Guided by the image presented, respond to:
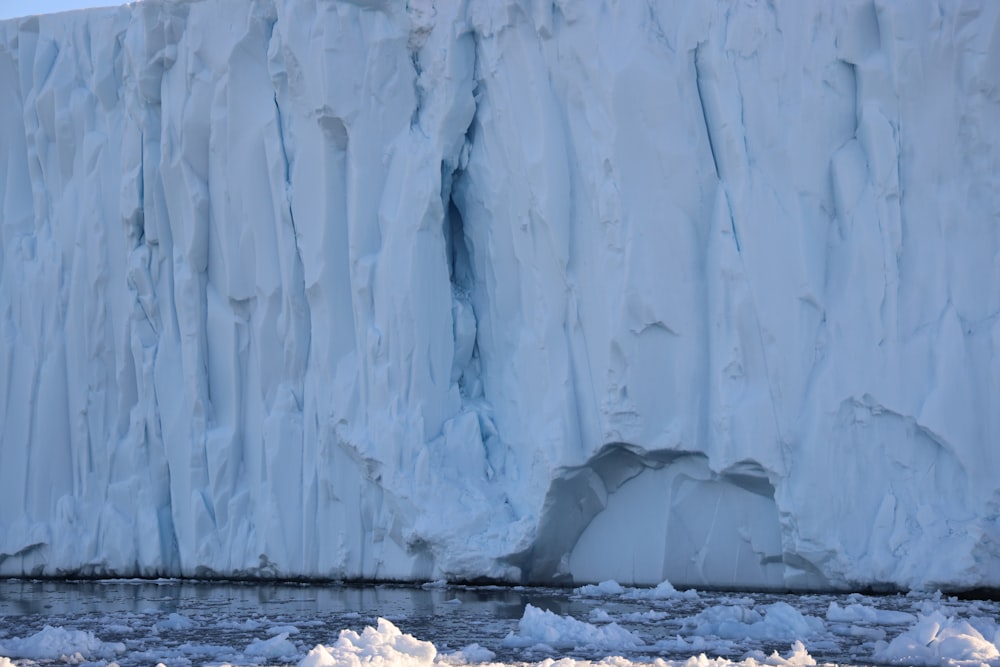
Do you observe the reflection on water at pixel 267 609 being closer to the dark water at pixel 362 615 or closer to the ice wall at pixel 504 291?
the dark water at pixel 362 615

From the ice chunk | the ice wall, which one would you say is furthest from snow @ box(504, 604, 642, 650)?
the ice wall

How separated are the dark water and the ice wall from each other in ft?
2.78

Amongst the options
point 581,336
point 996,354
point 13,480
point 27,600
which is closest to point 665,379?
point 581,336

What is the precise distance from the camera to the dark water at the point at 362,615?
684 centimetres

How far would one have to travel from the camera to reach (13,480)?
47.4ft

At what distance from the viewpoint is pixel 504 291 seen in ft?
39.4

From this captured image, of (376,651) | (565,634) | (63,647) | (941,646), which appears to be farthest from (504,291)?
(941,646)

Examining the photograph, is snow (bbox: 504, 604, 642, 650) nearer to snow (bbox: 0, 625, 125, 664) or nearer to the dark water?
the dark water

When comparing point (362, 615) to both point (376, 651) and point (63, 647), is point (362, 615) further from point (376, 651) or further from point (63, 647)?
point (376, 651)

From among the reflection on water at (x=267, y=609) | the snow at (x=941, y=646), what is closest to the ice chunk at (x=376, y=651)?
the reflection on water at (x=267, y=609)

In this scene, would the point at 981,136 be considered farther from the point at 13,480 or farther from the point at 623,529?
the point at 13,480

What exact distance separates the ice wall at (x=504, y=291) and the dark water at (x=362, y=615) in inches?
33.4

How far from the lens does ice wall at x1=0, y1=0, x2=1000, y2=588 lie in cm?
1007

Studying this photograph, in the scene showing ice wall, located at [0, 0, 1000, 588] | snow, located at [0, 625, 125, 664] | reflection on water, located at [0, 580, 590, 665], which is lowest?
snow, located at [0, 625, 125, 664]
